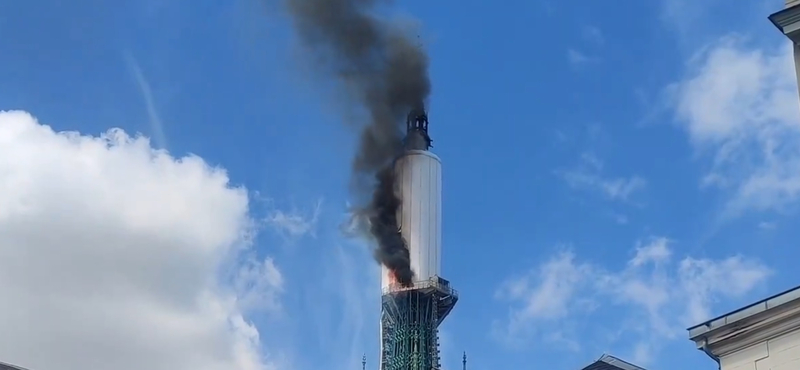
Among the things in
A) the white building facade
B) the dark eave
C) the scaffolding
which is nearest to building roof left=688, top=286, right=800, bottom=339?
the white building facade

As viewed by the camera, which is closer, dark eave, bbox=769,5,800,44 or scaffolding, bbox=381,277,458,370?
dark eave, bbox=769,5,800,44

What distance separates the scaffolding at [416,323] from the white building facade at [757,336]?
8719cm

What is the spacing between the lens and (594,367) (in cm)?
3494

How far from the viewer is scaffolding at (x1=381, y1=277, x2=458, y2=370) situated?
4717 inches

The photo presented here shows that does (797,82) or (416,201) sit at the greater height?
(416,201)

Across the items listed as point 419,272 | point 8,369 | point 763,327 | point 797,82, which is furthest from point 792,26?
point 419,272

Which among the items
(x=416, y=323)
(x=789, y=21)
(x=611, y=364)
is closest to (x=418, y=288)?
(x=416, y=323)

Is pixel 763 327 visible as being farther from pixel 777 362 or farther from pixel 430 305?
pixel 430 305

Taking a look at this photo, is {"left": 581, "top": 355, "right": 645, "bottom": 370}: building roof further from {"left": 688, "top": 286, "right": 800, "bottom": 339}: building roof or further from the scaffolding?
the scaffolding

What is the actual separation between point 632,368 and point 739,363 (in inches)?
150

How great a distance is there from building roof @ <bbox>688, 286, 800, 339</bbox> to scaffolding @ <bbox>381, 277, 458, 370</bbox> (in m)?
87.1

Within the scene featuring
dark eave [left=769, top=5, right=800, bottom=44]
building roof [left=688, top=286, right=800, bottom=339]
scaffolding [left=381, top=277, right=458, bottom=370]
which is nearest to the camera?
building roof [left=688, top=286, right=800, bottom=339]

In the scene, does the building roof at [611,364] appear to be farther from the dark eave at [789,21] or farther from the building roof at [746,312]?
the dark eave at [789,21]

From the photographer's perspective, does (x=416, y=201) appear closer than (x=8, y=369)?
No
